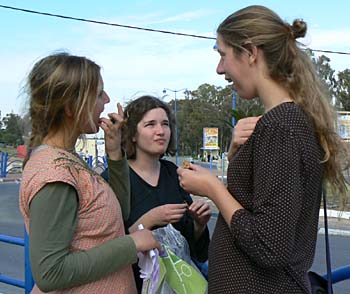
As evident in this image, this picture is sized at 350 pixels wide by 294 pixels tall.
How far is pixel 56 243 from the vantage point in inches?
60.1

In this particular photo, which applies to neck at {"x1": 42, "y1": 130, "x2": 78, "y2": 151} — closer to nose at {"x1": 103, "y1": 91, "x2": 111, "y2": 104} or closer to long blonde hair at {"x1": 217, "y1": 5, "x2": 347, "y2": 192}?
nose at {"x1": 103, "y1": 91, "x2": 111, "y2": 104}

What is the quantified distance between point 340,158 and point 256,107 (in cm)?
43

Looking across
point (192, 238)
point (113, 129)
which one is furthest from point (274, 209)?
point (192, 238)

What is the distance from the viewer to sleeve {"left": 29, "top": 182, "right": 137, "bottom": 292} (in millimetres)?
1519

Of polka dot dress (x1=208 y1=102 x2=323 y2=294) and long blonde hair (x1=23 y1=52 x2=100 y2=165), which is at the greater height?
long blonde hair (x1=23 y1=52 x2=100 y2=165)

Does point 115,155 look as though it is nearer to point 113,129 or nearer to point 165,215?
point 113,129

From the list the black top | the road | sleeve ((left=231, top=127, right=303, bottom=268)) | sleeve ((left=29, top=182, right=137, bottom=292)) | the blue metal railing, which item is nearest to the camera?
sleeve ((left=231, top=127, right=303, bottom=268))

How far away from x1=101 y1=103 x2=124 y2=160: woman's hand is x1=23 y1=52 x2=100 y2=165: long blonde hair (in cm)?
26

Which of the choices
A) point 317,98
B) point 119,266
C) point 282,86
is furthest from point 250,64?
point 119,266

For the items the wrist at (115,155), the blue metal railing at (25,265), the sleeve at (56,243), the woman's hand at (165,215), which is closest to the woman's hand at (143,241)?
the sleeve at (56,243)

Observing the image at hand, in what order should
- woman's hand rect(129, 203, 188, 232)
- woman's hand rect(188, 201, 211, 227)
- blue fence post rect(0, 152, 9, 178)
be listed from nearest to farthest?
woman's hand rect(129, 203, 188, 232) < woman's hand rect(188, 201, 211, 227) < blue fence post rect(0, 152, 9, 178)

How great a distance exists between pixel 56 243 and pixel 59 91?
0.48 metres

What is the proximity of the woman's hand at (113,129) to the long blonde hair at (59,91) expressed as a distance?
0.26 m

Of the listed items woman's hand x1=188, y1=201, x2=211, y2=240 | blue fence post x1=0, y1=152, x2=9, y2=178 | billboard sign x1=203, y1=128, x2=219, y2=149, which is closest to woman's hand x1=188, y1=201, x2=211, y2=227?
woman's hand x1=188, y1=201, x2=211, y2=240
